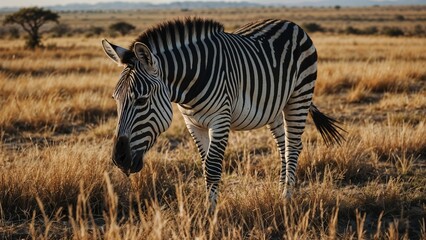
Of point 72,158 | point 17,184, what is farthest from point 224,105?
point 17,184

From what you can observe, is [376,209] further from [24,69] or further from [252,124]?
[24,69]

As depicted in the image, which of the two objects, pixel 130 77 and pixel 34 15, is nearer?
pixel 130 77

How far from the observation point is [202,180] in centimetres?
532

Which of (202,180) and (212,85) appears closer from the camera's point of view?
(212,85)

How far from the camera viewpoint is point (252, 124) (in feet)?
14.5

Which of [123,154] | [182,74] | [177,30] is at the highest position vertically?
[177,30]

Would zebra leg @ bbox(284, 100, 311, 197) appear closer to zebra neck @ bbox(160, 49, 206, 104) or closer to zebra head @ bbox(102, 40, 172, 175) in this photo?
zebra neck @ bbox(160, 49, 206, 104)

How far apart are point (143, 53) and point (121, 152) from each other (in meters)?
0.72

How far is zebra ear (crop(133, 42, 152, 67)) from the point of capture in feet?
10.4

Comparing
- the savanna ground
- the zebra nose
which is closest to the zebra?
the zebra nose

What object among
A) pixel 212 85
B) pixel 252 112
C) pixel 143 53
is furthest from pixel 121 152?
pixel 252 112

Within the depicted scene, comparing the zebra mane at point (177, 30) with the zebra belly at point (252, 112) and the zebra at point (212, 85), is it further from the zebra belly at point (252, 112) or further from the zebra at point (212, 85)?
the zebra belly at point (252, 112)

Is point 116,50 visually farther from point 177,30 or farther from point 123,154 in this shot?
point 123,154

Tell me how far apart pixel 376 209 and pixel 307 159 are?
1.48m
